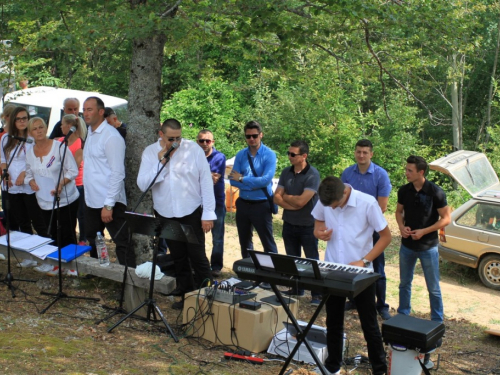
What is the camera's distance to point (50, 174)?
731 cm

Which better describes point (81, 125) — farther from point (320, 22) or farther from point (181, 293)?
point (320, 22)

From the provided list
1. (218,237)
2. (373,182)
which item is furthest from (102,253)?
(373,182)

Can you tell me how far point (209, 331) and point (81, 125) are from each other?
370 cm

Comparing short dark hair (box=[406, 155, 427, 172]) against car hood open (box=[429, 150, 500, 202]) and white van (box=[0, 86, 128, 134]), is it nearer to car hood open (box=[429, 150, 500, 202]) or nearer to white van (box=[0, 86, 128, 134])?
car hood open (box=[429, 150, 500, 202])

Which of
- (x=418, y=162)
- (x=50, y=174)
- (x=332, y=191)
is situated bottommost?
(x=50, y=174)

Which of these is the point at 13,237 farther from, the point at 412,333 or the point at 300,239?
the point at 412,333

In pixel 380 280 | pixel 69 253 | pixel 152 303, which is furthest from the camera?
pixel 380 280

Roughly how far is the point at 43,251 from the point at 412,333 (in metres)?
4.18

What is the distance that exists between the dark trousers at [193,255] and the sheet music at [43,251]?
141 centimetres

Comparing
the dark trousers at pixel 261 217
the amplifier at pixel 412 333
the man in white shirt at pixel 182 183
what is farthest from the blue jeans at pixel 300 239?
the amplifier at pixel 412 333

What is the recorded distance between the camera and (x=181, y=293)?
22.4ft

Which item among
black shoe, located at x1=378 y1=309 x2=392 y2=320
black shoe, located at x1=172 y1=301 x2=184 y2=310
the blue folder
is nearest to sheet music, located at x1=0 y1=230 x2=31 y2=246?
the blue folder

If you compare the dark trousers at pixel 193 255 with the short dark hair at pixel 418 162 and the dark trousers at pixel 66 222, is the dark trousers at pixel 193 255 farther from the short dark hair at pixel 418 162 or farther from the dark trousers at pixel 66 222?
the short dark hair at pixel 418 162

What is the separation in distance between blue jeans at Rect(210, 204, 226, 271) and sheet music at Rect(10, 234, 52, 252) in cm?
208
